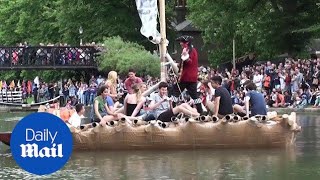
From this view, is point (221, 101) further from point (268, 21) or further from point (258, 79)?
point (268, 21)

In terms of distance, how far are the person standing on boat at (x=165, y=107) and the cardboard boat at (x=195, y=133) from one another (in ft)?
1.89

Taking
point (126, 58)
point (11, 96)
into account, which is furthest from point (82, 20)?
point (126, 58)

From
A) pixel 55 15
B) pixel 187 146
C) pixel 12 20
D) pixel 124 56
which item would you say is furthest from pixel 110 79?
pixel 12 20

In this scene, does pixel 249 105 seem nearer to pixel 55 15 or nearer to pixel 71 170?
pixel 71 170

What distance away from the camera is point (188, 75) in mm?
19234

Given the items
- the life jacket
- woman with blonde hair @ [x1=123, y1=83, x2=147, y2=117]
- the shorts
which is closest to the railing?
the life jacket

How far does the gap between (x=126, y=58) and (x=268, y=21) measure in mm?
9444

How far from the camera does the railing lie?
5982cm

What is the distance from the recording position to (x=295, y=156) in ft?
55.0

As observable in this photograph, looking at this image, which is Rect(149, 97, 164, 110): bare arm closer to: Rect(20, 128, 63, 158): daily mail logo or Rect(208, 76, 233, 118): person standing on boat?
Rect(208, 76, 233, 118): person standing on boat

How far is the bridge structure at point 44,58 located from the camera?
59000mm

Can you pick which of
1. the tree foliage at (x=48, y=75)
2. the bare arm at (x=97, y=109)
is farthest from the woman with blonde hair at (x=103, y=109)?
the tree foliage at (x=48, y=75)

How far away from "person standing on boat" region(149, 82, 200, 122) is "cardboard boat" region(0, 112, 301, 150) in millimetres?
576

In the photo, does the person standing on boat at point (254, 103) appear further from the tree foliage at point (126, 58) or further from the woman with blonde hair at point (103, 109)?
the tree foliage at point (126, 58)
